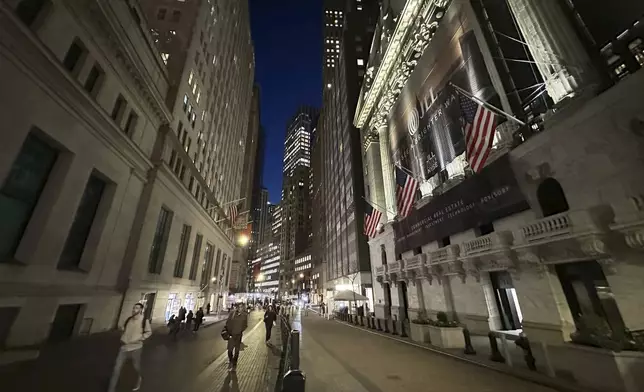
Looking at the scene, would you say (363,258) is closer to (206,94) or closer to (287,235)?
(206,94)

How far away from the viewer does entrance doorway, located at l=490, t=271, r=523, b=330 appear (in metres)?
16.5

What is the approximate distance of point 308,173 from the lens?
127 m

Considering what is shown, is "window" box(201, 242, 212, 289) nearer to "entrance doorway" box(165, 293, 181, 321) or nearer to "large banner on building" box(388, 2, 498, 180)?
"entrance doorway" box(165, 293, 181, 321)

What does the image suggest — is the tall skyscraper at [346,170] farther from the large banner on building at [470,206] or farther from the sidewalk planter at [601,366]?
the sidewalk planter at [601,366]

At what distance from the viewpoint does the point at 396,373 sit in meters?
9.68

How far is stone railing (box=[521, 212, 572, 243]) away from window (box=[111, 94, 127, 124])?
24766 mm

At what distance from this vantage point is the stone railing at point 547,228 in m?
11.3

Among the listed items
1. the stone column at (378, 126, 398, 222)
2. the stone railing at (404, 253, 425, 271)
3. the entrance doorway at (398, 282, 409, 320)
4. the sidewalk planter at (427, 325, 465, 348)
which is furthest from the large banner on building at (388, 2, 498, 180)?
the sidewalk planter at (427, 325, 465, 348)

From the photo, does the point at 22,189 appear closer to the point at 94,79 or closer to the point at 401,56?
the point at 94,79

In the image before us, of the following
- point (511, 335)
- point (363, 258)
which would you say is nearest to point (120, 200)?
point (511, 335)

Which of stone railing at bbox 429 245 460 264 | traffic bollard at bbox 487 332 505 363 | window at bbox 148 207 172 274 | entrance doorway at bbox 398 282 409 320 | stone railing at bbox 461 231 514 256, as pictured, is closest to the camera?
traffic bollard at bbox 487 332 505 363

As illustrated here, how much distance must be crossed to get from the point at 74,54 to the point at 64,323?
1419cm

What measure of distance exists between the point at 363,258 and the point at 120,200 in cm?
3752

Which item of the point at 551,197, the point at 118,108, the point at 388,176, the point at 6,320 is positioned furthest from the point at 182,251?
the point at 551,197
